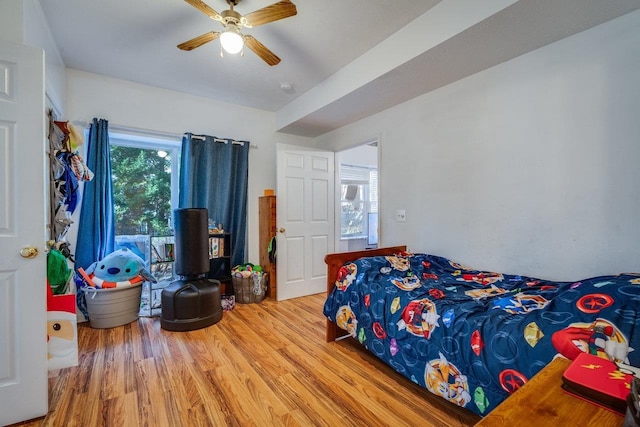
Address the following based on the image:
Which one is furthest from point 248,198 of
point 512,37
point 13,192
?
point 512,37

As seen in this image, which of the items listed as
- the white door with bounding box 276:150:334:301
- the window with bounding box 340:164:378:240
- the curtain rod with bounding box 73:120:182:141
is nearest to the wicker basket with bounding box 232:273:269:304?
the white door with bounding box 276:150:334:301

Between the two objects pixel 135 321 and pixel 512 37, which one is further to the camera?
pixel 135 321

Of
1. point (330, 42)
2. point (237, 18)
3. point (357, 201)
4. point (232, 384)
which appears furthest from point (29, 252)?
point (357, 201)

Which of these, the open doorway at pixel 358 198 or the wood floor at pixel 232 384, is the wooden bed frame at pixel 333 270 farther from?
the open doorway at pixel 358 198

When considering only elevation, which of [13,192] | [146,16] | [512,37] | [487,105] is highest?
[146,16]

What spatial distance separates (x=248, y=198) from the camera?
149 inches

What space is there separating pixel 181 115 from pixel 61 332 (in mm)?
2482

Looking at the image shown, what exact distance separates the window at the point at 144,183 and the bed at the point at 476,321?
230 centimetres

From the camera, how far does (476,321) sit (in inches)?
55.7

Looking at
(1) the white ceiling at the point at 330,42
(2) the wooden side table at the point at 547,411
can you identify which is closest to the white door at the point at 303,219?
(1) the white ceiling at the point at 330,42

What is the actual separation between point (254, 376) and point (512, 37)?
2.83 m

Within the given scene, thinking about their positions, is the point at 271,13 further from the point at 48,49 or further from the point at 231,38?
the point at 48,49

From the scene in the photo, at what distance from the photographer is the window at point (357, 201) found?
203 inches

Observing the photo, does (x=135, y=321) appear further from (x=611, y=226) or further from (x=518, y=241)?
(x=611, y=226)
